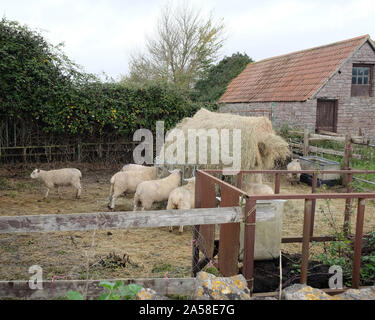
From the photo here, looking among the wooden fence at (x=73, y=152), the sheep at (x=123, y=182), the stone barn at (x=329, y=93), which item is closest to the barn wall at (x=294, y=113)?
the stone barn at (x=329, y=93)

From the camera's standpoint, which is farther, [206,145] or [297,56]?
[297,56]

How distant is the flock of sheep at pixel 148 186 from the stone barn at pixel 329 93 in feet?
28.0

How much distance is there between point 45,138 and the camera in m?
12.5

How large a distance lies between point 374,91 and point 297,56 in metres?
4.48

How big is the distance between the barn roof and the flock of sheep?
9002 millimetres

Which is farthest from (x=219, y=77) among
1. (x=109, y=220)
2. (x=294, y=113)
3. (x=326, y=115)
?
(x=109, y=220)

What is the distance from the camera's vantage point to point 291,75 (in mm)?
17344

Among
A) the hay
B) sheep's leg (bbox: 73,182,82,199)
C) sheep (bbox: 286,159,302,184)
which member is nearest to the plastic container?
the hay

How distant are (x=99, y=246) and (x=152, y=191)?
1769 millimetres

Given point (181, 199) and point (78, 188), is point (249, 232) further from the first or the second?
point (78, 188)

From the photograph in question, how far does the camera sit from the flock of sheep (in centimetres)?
677

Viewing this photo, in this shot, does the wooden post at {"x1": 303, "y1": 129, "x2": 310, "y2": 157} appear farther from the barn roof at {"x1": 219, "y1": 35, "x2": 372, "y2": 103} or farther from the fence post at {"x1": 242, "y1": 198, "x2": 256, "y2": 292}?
the fence post at {"x1": 242, "y1": 198, "x2": 256, "y2": 292}

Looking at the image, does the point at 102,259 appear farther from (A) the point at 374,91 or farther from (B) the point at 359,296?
(A) the point at 374,91
